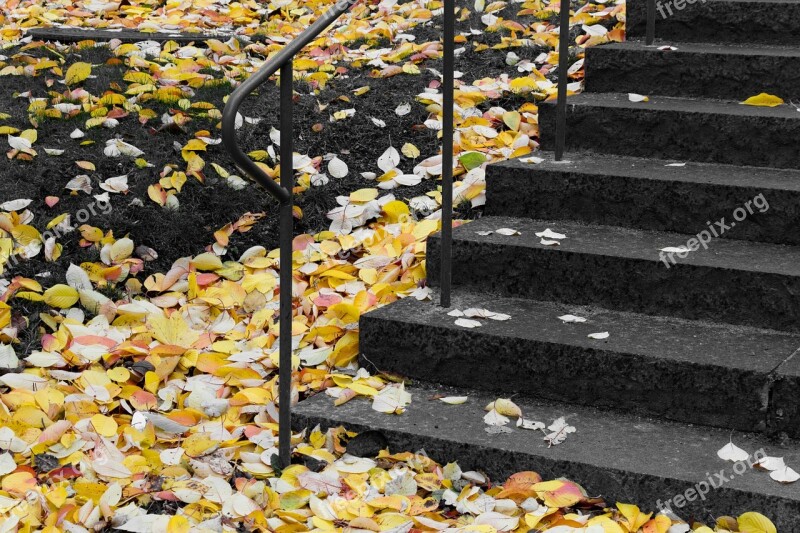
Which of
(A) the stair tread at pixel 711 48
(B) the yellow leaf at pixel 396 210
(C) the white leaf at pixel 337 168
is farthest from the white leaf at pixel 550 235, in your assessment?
(C) the white leaf at pixel 337 168

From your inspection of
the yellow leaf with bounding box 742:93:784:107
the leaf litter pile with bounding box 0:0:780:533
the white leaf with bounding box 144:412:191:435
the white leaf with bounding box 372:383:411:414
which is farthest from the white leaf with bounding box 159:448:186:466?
the yellow leaf with bounding box 742:93:784:107

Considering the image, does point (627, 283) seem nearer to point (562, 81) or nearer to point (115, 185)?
point (562, 81)

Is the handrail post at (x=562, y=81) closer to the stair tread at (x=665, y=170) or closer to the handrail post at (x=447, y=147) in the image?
the stair tread at (x=665, y=170)

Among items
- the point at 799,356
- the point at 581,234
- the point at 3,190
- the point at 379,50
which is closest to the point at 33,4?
the point at 379,50

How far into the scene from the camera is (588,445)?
2703 millimetres

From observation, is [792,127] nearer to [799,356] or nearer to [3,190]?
[799,356]

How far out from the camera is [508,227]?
11.3 feet

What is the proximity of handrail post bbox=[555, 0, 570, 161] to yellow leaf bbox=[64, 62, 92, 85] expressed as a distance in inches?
91.9

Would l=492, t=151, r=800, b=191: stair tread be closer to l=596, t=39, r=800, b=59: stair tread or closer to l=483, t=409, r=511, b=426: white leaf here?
l=596, t=39, r=800, b=59: stair tread

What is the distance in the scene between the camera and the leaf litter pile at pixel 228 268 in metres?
2.64

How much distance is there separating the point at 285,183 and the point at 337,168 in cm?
164

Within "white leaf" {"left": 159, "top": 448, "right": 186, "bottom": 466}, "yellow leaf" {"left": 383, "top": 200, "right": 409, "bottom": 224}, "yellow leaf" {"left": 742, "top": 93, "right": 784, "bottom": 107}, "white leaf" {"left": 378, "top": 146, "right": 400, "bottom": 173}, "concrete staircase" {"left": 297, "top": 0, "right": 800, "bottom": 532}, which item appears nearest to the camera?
"concrete staircase" {"left": 297, "top": 0, "right": 800, "bottom": 532}

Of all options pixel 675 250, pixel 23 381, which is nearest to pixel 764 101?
pixel 675 250

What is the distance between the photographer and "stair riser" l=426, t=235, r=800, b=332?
9.75 ft
